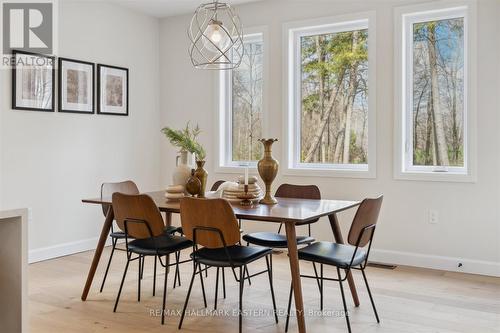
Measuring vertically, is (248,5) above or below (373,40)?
above

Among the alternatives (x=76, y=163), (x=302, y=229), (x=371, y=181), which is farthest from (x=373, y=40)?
(x=76, y=163)

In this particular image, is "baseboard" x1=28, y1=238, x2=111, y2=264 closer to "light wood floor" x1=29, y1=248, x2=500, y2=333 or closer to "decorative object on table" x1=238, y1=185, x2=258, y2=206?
"light wood floor" x1=29, y1=248, x2=500, y2=333

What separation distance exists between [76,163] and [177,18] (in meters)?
2.08

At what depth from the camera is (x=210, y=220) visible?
2.65m

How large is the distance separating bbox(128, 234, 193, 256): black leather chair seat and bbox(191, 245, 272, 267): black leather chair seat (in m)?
0.27

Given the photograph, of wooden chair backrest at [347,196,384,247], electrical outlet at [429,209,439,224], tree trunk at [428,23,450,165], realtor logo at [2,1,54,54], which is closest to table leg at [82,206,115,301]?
wooden chair backrest at [347,196,384,247]

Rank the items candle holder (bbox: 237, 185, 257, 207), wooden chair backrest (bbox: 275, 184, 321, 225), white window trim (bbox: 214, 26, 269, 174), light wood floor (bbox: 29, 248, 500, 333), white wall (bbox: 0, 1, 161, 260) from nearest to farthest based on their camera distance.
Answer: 1. light wood floor (bbox: 29, 248, 500, 333)
2. candle holder (bbox: 237, 185, 257, 207)
3. wooden chair backrest (bbox: 275, 184, 321, 225)
4. white wall (bbox: 0, 1, 161, 260)
5. white window trim (bbox: 214, 26, 269, 174)

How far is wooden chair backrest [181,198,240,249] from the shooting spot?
102 inches

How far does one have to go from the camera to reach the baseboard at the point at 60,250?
450 centimetres

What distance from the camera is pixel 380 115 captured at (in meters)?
4.47

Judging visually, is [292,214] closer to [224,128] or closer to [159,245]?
[159,245]

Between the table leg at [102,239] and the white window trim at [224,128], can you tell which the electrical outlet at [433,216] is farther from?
the table leg at [102,239]

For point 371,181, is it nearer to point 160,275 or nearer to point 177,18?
point 160,275

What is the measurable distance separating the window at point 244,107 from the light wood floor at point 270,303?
5.01 feet
